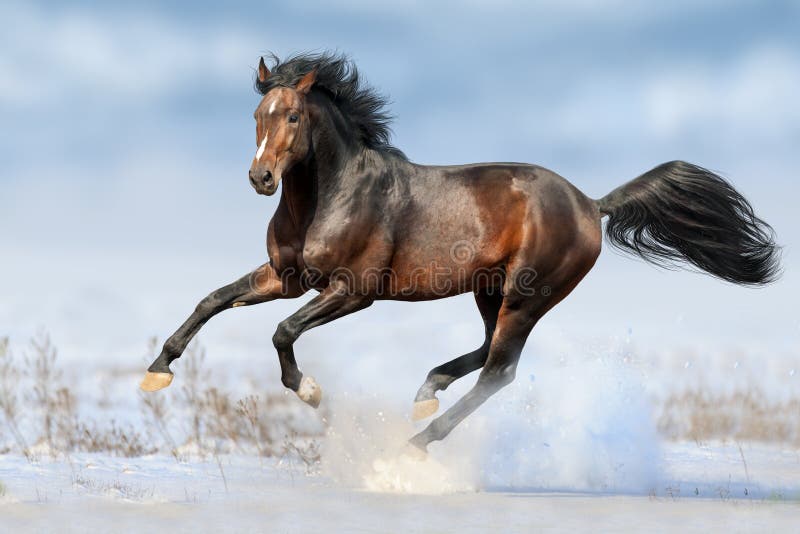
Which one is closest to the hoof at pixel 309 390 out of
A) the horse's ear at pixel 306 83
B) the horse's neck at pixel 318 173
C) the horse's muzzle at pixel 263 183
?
the horse's neck at pixel 318 173

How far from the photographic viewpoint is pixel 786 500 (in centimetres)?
759

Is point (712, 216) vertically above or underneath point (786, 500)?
above

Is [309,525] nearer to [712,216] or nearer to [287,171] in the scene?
[287,171]

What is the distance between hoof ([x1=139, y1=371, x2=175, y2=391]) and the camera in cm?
718

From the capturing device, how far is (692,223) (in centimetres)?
830

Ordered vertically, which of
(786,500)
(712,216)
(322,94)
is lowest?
(786,500)

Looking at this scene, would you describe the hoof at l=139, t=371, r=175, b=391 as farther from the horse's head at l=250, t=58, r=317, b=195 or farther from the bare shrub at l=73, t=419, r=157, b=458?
the bare shrub at l=73, t=419, r=157, b=458

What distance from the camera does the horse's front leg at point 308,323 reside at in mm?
7008

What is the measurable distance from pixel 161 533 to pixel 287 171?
2471mm

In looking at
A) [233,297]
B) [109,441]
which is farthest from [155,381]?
[109,441]

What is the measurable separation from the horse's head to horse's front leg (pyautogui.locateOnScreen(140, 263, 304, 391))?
92 centimetres

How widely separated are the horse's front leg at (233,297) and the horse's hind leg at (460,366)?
3.87 feet

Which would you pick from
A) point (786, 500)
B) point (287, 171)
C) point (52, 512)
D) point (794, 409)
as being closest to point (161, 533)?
point (52, 512)

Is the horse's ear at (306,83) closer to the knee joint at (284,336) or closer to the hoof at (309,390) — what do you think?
the knee joint at (284,336)
